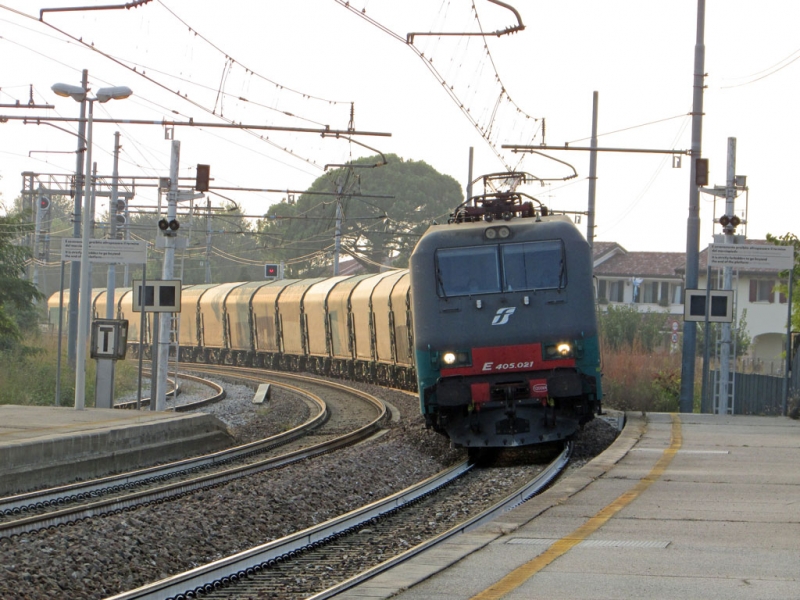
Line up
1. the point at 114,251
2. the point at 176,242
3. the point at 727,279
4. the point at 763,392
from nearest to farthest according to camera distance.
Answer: the point at 114,251 → the point at 176,242 → the point at 727,279 → the point at 763,392

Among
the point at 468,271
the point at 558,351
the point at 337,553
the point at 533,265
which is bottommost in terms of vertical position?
the point at 337,553

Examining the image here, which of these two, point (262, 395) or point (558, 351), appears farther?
point (262, 395)

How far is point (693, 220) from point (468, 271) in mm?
9904

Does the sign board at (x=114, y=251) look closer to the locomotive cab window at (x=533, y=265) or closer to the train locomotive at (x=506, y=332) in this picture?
the train locomotive at (x=506, y=332)

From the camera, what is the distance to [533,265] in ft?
43.9

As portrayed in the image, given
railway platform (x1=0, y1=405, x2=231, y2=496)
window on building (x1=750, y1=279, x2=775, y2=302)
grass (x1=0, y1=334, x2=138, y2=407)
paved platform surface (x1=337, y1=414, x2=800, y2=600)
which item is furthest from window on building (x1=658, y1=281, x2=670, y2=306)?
paved platform surface (x1=337, y1=414, x2=800, y2=600)

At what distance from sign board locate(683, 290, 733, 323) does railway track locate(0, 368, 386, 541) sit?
19.2ft

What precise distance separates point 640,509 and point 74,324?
2419 cm

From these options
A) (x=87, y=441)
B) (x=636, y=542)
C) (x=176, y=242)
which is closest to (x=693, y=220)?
(x=176, y=242)

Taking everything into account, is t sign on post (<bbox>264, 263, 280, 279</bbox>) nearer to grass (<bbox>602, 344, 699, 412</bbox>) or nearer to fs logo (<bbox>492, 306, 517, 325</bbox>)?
grass (<bbox>602, 344, 699, 412</bbox>)

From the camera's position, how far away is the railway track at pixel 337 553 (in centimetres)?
685

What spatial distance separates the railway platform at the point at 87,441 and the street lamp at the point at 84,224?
0.51 metres

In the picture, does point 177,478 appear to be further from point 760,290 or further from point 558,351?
point 760,290

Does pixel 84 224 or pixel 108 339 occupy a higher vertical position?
pixel 84 224
